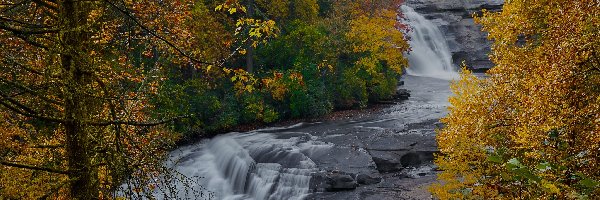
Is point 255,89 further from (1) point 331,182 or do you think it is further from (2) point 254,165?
(2) point 254,165

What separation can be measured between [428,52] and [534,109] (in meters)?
37.9

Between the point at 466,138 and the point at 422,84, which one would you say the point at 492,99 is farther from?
the point at 422,84

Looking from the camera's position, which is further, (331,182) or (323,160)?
(323,160)

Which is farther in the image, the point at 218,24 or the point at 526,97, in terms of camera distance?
the point at 218,24

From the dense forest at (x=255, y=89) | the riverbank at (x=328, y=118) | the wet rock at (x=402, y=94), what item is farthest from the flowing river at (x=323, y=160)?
the wet rock at (x=402, y=94)

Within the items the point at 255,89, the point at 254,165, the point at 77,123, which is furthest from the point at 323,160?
the point at 77,123

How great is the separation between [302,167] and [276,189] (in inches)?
53.8

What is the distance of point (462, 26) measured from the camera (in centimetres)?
A: 4903

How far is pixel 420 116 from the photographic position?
25.9m

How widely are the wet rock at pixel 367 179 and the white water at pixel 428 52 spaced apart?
88.5 ft

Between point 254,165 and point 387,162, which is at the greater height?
point 254,165

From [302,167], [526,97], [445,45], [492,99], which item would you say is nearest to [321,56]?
[302,167]

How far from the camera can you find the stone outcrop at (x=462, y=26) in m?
45.7

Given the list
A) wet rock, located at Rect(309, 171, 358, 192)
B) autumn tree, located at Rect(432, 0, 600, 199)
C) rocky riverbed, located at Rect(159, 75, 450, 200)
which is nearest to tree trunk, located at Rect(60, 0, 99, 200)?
autumn tree, located at Rect(432, 0, 600, 199)
